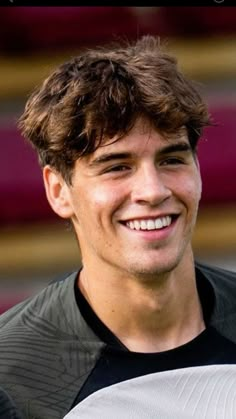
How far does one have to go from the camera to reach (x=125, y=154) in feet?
5.38

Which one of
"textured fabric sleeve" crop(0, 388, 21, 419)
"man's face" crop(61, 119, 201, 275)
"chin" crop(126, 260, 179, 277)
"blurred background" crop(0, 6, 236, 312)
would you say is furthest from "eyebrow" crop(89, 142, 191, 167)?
"blurred background" crop(0, 6, 236, 312)

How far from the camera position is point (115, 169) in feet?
5.40

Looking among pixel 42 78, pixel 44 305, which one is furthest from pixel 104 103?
pixel 42 78

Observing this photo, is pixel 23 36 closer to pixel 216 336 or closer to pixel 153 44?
pixel 153 44

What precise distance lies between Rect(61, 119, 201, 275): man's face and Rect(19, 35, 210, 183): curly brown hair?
0.07 feet

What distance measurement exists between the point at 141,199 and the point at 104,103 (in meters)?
0.14

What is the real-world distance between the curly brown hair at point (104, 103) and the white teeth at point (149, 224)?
108mm

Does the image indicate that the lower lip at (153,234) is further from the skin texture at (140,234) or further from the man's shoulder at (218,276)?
the man's shoulder at (218,276)

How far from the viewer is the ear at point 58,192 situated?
176 cm

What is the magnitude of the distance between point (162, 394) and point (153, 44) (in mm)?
741

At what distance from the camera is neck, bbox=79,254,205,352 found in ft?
5.60

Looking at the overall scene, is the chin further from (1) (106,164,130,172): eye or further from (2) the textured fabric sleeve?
(2) the textured fabric sleeve

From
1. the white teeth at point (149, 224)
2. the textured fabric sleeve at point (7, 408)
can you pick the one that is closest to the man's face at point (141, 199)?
the white teeth at point (149, 224)

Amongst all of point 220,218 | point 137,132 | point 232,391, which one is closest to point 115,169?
point 137,132
